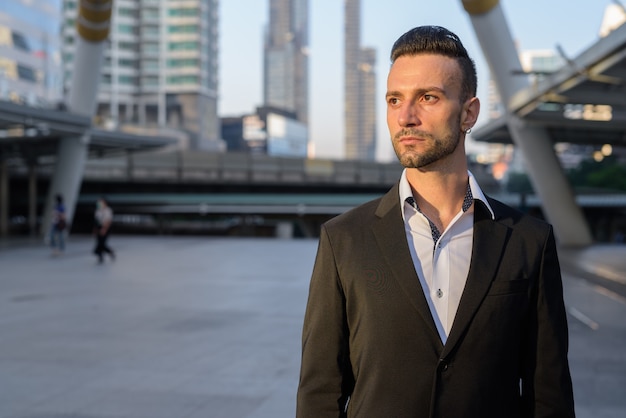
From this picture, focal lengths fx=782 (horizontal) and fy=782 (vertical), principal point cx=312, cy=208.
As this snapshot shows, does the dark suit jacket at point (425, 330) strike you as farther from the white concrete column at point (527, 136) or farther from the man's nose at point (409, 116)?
the white concrete column at point (527, 136)

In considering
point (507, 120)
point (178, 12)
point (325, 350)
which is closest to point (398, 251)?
point (325, 350)

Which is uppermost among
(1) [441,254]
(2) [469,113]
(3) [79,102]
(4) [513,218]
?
(3) [79,102]

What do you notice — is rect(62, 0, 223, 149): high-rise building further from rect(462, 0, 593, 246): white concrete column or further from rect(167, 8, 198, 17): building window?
rect(462, 0, 593, 246): white concrete column

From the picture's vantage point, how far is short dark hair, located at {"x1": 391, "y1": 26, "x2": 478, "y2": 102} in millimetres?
2350

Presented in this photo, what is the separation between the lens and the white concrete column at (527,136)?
23.1 meters

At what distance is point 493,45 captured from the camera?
23688 millimetres

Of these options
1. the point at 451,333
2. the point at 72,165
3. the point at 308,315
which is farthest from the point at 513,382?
the point at 72,165

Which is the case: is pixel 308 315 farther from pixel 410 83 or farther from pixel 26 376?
pixel 26 376

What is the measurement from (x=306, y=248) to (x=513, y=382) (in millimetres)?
22836

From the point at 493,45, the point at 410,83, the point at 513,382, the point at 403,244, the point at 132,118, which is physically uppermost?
the point at 132,118

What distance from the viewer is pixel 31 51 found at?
6228 cm

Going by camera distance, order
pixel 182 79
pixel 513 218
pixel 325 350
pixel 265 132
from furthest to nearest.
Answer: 1. pixel 265 132
2. pixel 182 79
3. pixel 513 218
4. pixel 325 350

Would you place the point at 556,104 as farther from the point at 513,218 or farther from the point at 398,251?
the point at 398,251

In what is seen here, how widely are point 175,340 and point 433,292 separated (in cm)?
741
